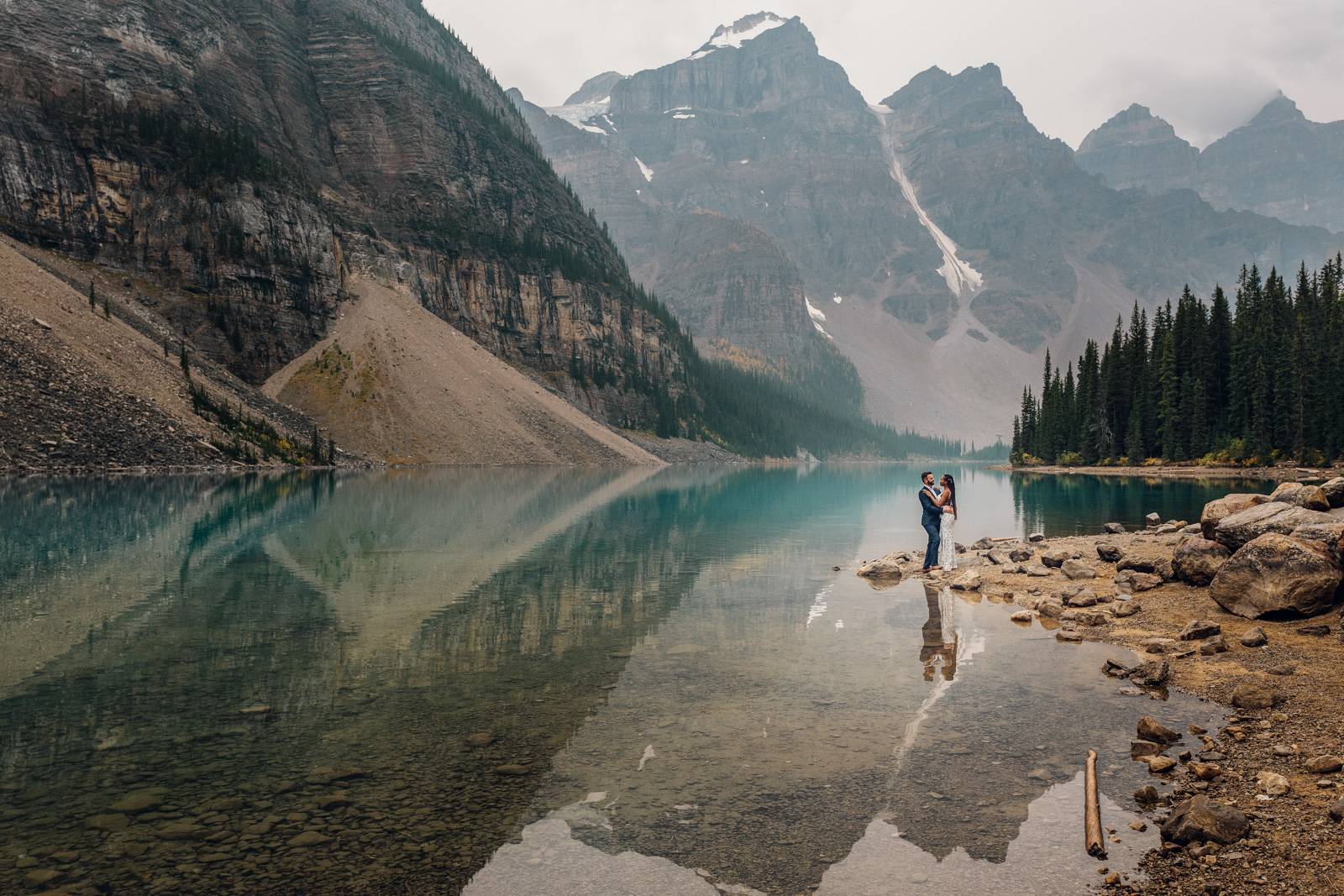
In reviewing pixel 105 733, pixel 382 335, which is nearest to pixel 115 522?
pixel 105 733

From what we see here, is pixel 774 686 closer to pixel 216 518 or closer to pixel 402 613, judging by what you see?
pixel 402 613

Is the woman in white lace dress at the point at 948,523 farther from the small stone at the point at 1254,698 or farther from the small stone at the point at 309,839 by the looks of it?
the small stone at the point at 309,839

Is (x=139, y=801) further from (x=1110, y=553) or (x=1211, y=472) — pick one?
(x=1211, y=472)

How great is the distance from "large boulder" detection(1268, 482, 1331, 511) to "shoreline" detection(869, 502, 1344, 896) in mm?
3433

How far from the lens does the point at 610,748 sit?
→ 10086 millimetres

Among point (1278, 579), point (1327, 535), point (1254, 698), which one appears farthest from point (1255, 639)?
point (1327, 535)

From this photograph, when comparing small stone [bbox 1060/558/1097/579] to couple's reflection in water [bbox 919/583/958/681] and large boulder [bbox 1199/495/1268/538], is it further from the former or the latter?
couple's reflection in water [bbox 919/583/958/681]

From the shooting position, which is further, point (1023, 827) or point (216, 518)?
point (216, 518)

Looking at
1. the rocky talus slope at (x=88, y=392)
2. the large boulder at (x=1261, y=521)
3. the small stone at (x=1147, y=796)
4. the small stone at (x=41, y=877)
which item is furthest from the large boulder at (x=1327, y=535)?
the rocky talus slope at (x=88, y=392)

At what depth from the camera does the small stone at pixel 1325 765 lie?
8.64m

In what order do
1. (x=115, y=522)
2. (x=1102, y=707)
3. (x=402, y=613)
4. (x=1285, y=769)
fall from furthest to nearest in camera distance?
(x=115, y=522), (x=402, y=613), (x=1102, y=707), (x=1285, y=769)

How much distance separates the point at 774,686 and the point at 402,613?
376 inches

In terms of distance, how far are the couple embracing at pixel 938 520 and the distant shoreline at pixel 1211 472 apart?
59.9m

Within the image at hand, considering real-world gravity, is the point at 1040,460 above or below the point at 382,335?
below
